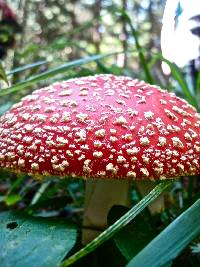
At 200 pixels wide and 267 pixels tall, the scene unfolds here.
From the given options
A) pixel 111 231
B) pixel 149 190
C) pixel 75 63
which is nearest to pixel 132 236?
pixel 111 231

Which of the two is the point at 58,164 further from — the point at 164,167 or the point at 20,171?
the point at 164,167

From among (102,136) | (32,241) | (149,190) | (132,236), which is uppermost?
(102,136)

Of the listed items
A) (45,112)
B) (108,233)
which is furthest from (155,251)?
(45,112)

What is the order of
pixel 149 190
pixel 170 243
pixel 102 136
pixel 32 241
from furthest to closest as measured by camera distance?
pixel 149 190 < pixel 102 136 < pixel 32 241 < pixel 170 243

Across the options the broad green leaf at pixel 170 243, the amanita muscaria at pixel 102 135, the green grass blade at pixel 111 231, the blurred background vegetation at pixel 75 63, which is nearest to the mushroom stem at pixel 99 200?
the blurred background vegetation at pixel 75 63

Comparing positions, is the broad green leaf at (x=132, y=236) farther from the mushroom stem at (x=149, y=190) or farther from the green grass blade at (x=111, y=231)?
the mushroom stem at (x=149, y=190)

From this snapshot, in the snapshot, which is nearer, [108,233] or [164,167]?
[108,233]

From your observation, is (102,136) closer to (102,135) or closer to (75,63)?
(102,135)
